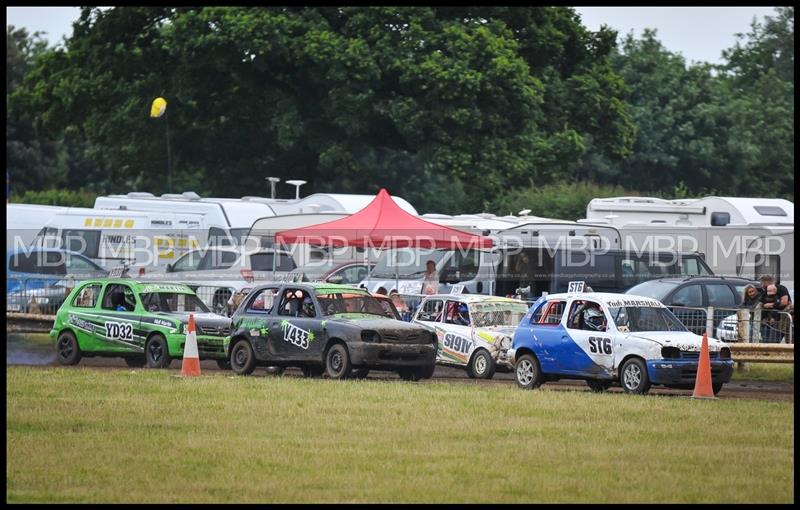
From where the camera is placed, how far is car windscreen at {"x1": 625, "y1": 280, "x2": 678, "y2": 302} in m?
26.3

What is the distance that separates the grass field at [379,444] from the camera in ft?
38.8

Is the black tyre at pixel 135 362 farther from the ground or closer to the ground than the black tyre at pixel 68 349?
closer to the ground

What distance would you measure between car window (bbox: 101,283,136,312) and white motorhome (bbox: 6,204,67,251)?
1094cm

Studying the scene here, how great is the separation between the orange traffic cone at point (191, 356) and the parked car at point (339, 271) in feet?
28.2

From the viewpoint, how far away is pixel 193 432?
15.4 meters

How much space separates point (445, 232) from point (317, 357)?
700 centimetres

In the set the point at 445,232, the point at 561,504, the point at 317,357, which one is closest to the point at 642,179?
the point at 445,232

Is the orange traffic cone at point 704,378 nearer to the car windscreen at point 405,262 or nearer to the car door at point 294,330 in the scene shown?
the car door at point 294,330

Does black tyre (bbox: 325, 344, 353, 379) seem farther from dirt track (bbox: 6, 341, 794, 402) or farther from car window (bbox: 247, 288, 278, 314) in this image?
car window (bbox: 247, 288, 278, 314)

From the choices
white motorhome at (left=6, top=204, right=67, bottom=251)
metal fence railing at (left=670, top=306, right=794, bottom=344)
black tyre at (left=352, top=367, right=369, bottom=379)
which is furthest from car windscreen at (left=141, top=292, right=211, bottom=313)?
white motorhome at (left=6, top=204, right=67, bottom=251)

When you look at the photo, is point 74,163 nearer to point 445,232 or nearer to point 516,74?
point 516,74

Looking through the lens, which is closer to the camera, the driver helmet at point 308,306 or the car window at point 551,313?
the car window at point 551,313

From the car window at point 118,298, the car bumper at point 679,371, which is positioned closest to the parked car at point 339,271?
the car window at point 118,298

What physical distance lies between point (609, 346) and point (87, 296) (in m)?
9.31
